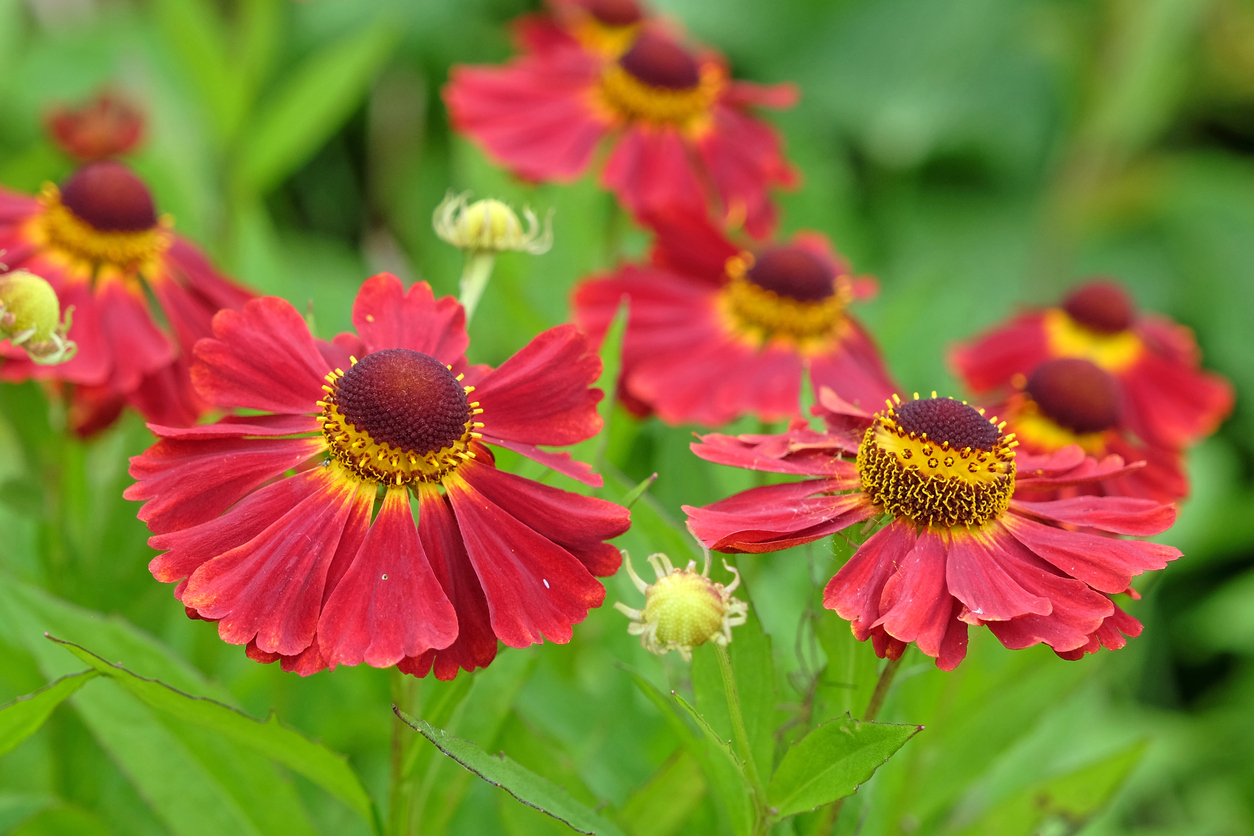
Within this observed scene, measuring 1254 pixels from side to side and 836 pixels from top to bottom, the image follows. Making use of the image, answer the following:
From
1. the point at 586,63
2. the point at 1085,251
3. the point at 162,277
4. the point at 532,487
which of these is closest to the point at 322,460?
the point at 532,487

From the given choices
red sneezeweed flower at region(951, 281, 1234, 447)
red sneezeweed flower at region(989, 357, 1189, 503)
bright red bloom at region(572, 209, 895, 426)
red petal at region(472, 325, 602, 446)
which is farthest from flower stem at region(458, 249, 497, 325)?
red sneezeweed flower at region(951, 281, 1234, 447)

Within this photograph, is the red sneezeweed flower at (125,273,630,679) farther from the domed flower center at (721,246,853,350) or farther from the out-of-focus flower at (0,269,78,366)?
the domed flower center at (721,246,853,350)

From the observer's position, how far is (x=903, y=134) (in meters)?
2.37

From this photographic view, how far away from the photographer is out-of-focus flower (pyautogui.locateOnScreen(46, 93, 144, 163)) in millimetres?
1304

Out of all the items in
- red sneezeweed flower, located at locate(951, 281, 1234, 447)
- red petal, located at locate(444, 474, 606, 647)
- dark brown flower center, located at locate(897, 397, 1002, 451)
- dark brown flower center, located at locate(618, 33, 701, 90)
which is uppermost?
dark brown flower center, located at locate(897, 397, 1002, 451)

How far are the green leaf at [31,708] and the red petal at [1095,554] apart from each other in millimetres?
492

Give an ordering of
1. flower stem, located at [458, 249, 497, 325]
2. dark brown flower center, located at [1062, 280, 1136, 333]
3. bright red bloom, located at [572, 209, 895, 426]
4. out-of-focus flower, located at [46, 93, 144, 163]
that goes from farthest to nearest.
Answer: out-of-focus flower, located at [46, 93, 144, 163]
dark brown flower center, located at [1062, 280, 1136, 333]
bright red bloom, located at [572, 209, 895, 426]
flower stem, located at [458, 249, 497, 325]

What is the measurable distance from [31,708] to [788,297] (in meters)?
0.71

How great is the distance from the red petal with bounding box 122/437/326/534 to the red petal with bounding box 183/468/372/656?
0.12 ft

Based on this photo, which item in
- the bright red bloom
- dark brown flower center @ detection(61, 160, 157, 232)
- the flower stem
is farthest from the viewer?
the bright red bloom

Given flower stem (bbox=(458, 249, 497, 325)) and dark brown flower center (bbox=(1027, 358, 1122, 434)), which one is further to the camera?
dark brown flower center (bbox=(1027, 358, 1122, 434))

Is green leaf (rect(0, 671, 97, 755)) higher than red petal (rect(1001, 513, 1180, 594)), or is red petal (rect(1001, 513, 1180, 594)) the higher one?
red petal (rect(1001, 513, 1180, 594))

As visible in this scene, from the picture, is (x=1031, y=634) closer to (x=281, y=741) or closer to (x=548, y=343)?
(x=548, y=343)

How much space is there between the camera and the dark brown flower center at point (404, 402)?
61 centimetres
